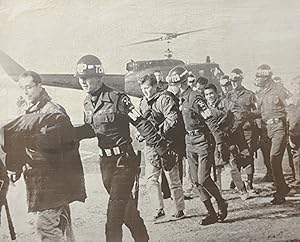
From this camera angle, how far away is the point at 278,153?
319 centimetres

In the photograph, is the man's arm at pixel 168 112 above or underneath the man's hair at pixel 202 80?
underneath

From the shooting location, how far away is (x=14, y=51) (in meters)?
3.24

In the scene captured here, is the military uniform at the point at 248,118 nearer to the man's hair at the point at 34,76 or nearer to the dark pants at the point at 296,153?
the dark pants at the point at 296,153

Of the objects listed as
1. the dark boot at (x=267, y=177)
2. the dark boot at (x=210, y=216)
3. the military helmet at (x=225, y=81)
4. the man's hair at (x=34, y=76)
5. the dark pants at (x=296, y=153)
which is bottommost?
A: the dark boot at (x=210, y=216)

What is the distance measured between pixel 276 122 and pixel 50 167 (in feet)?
3.21

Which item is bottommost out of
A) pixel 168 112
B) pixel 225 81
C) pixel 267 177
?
pixel 267 177

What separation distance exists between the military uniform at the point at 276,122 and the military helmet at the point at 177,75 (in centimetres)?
33

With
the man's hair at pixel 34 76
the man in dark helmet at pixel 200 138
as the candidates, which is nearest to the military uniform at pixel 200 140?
the man in dark helmet at pixel 200 138

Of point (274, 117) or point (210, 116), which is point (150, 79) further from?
point (274, 117)

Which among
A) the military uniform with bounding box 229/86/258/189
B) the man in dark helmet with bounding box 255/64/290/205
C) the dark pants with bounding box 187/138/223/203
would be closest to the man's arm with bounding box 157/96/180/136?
the dark pants with bounding box 187/138/223/203

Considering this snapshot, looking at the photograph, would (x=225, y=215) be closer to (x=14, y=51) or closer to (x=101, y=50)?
(x=101, y=50)

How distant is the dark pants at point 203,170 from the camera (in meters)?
3.17

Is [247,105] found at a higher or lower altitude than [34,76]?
lower

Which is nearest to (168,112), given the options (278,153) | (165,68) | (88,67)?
(165,68)
